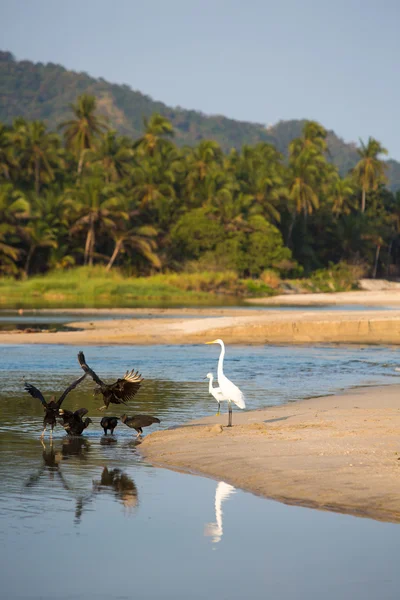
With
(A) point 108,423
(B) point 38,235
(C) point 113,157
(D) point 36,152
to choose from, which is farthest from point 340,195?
(A) point 108,423

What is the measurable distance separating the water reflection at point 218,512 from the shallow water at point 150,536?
2cm

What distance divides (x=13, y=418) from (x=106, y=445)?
9.36ft

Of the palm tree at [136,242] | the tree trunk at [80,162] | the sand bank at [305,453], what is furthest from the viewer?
the tree trunk at [80,162]

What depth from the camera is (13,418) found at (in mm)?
15133

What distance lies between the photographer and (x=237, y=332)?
3300cm

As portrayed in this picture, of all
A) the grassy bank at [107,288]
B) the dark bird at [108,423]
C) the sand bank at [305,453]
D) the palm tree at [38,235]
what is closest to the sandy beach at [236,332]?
the sand bank at [305,453]

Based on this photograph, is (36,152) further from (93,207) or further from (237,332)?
(237,332)

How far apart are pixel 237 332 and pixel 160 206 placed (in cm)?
5378

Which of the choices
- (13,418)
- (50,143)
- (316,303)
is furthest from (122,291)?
(13,418)

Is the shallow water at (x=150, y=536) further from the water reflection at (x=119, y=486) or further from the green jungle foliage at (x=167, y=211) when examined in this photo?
the green jungle foliage at (x=167, y=211)

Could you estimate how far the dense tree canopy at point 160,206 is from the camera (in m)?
74.6

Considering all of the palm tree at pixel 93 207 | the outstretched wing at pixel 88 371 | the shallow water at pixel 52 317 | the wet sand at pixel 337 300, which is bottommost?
the shallow water at pixel 52 317

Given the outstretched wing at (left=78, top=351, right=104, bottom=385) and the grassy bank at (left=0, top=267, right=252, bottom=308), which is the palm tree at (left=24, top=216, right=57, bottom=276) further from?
the outstretched wing at (left=78, top=351, right=104, bottom=385)

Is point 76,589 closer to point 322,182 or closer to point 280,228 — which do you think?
point 280,228
